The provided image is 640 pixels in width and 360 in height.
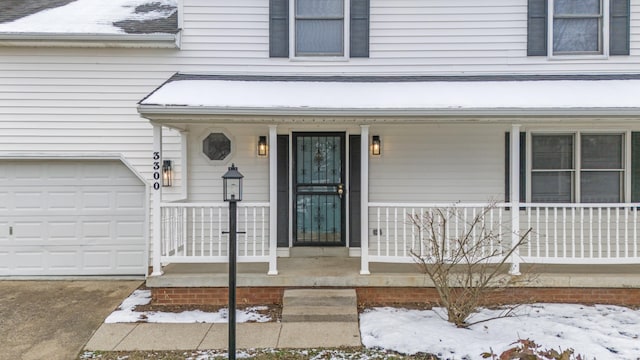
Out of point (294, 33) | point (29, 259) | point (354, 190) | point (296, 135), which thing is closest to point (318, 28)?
point (294, 33)

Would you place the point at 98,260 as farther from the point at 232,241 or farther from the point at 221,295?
the point at 232,241

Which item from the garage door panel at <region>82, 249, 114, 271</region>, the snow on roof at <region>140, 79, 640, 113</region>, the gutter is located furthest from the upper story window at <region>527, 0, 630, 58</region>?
the garage door panel at <region>82, 249, 114, 271</region>

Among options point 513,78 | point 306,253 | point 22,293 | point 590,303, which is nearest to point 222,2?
point 306,253

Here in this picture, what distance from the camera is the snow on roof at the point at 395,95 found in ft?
19.5

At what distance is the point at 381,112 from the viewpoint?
19.4ft

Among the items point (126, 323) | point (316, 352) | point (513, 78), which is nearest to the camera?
point (316, 352)

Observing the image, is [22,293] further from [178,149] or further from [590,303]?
[590,303]

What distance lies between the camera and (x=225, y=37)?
7344 millimetres

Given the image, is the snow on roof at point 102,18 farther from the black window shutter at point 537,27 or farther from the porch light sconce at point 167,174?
the black window shutter at point 537,27

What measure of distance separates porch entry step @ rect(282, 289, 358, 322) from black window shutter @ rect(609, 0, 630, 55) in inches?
223

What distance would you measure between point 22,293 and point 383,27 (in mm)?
6779

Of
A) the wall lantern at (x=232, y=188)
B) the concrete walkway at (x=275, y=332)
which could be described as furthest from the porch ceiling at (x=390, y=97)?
the concrete walkway at (x=275, y=332)

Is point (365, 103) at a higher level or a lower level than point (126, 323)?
higher

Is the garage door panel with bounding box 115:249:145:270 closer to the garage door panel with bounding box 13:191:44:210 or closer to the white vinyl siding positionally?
the garage door panel with bounding box 13:191:44:210
